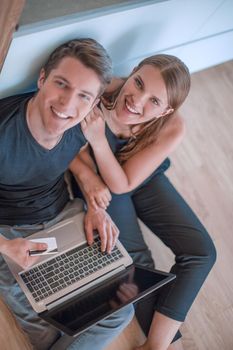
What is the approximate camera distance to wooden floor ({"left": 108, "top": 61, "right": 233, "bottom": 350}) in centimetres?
158

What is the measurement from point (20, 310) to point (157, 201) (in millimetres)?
621

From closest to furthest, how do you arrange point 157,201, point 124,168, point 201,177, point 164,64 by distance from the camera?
point 164,64 < point 124,168 < point 157,201 < point 201,177

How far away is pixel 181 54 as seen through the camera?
5.32ft

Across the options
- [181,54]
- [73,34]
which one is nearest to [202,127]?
[181,54]

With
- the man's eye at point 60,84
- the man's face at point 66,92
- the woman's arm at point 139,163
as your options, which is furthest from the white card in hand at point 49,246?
the man's eye at point 60,84

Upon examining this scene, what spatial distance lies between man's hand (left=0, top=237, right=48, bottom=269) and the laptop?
0.03 m

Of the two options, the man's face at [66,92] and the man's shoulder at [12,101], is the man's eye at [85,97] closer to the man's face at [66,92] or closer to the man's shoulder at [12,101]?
the man's face at [66,92]

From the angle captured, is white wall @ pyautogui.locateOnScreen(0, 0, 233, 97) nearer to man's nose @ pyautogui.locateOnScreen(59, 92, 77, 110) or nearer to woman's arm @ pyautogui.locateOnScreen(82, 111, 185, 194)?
man's nose @ pyautogui.locateOnScreen(59, 92, 77, 110)

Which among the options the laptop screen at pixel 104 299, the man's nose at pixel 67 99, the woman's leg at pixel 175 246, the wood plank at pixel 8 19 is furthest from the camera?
the woman's leg at pixel 175 246

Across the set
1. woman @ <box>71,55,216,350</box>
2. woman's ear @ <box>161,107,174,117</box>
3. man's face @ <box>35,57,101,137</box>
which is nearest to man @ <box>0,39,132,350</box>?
man's face @ <box>35,57,101,137</box>

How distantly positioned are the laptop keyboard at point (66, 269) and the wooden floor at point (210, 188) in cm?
39

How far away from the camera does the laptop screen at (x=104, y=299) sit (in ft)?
3.65

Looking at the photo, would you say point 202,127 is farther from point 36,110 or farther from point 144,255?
point 36,110

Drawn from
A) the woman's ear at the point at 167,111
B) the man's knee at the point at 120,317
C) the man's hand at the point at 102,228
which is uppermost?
the woman's ear at the point at 167,111
